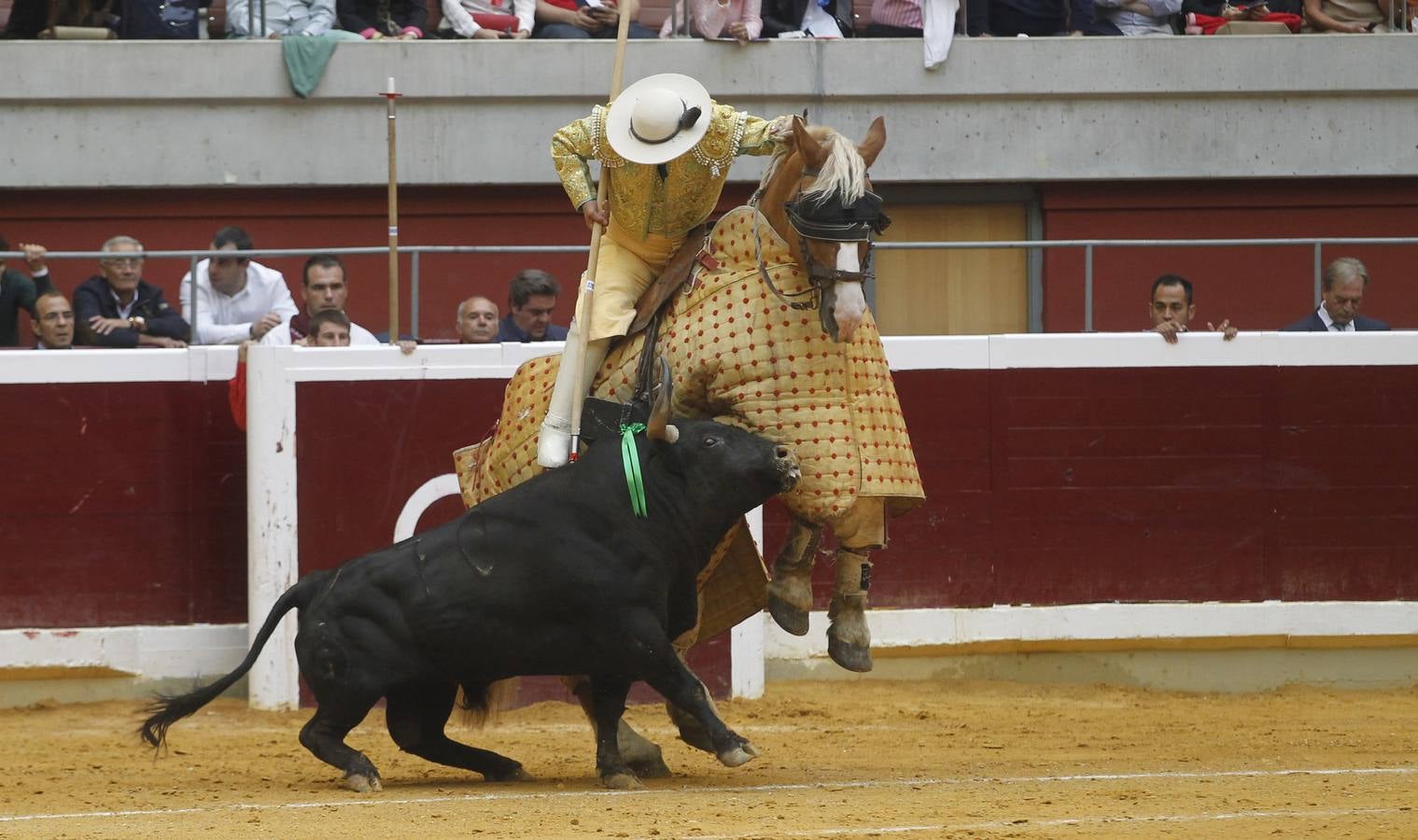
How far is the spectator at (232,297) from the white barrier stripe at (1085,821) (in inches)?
189

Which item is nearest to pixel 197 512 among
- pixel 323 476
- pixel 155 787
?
pixel 323 476

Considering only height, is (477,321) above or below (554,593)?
above

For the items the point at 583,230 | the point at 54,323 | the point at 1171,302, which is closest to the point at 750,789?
the point at 1171,302

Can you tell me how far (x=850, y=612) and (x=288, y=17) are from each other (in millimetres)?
7177

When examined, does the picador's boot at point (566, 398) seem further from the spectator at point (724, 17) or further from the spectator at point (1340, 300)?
the spectator at point (724, 17)

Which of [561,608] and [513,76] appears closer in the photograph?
[561,608]

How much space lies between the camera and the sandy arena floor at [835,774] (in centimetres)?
604

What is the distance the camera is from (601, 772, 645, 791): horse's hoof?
273 inches

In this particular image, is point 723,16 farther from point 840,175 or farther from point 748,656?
point 840,175

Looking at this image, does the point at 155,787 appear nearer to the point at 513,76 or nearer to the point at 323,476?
the point at 323,476

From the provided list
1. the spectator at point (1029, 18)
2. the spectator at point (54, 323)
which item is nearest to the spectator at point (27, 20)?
the spectator at point (54, 323)

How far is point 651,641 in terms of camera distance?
6.71 m

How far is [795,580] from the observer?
22.7 feet

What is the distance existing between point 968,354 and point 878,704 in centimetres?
164
